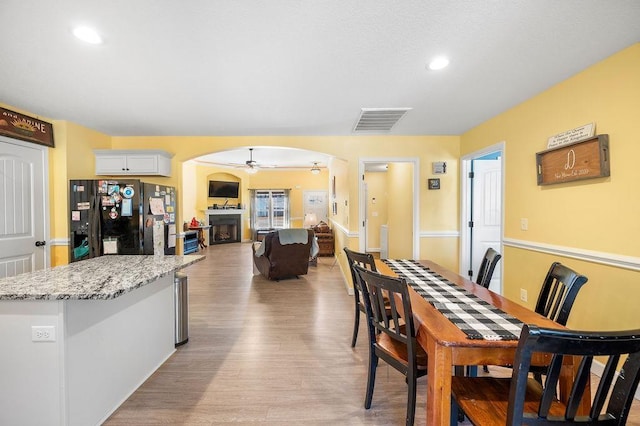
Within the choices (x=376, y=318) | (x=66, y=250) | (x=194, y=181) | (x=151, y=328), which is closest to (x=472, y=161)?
(x=376, y=318)

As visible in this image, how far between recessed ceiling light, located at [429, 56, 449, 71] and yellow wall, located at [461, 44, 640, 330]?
1198mm

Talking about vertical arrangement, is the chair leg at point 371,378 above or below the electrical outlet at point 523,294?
below

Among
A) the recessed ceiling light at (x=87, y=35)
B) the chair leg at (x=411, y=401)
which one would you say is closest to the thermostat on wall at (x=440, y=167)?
the chair leg at (x=411, y=401)

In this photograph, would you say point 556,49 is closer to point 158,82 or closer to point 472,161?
point 472,161

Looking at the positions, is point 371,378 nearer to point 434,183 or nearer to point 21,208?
point 434,183

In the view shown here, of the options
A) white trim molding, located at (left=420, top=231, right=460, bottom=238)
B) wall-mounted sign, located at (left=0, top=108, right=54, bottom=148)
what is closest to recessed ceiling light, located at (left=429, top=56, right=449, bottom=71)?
white trim molding, located at (left=420, top=231, right=460, bottom=238)

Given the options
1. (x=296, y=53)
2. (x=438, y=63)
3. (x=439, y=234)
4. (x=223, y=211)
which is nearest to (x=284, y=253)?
(x=439, y=234)

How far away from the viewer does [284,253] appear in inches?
183

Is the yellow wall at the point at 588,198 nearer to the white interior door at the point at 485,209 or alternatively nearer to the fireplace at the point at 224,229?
the white interior door at the point at 485,209

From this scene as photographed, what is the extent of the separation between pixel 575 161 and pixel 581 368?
6.94 ft

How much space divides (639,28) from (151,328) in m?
4.02

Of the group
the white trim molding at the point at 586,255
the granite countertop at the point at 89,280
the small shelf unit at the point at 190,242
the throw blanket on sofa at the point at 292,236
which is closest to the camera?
the granite countertop at the point at 89,280

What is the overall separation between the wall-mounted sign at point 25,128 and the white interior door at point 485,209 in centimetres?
578

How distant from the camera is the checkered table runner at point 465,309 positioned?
1271mm
